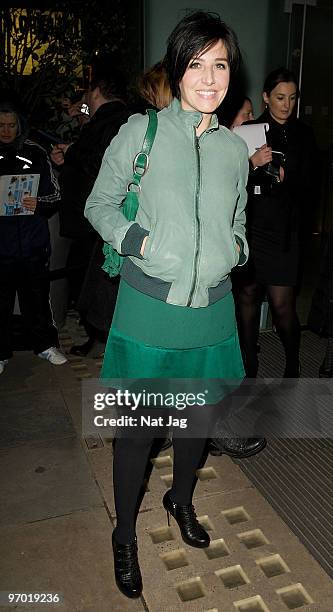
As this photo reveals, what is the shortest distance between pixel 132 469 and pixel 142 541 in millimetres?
548

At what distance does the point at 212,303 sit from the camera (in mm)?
1979

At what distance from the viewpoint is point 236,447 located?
9.77 ft

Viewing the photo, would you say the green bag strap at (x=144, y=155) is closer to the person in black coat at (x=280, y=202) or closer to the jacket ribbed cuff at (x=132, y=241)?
the jacket ribbed cuff at (x=132, y=241)

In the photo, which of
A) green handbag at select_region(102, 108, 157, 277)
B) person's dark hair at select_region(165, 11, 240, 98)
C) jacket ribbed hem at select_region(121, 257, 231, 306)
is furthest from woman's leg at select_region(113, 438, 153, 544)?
person's dark hair at select_region(165, 11, 240, 98)

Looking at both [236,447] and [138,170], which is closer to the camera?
[138,170]

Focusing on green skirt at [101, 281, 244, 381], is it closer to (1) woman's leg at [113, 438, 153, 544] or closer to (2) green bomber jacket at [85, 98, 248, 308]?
(2) green bomber jacket at [85, 98, 248, 308]

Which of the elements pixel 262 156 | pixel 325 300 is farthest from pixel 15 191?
pixel 325 300

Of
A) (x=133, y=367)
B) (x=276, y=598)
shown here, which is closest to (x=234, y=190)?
(x=133, y=367)

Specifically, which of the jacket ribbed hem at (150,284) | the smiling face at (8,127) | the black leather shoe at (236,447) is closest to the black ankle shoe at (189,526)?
the black leather shoe at (236,447)

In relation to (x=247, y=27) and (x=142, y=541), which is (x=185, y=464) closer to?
(x=142, y=541)

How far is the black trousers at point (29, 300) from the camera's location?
3969mm

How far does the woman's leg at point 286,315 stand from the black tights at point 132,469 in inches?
53.8

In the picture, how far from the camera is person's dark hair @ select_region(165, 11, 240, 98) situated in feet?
5.80

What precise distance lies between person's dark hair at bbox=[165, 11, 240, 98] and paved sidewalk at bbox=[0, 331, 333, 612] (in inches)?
71.5
